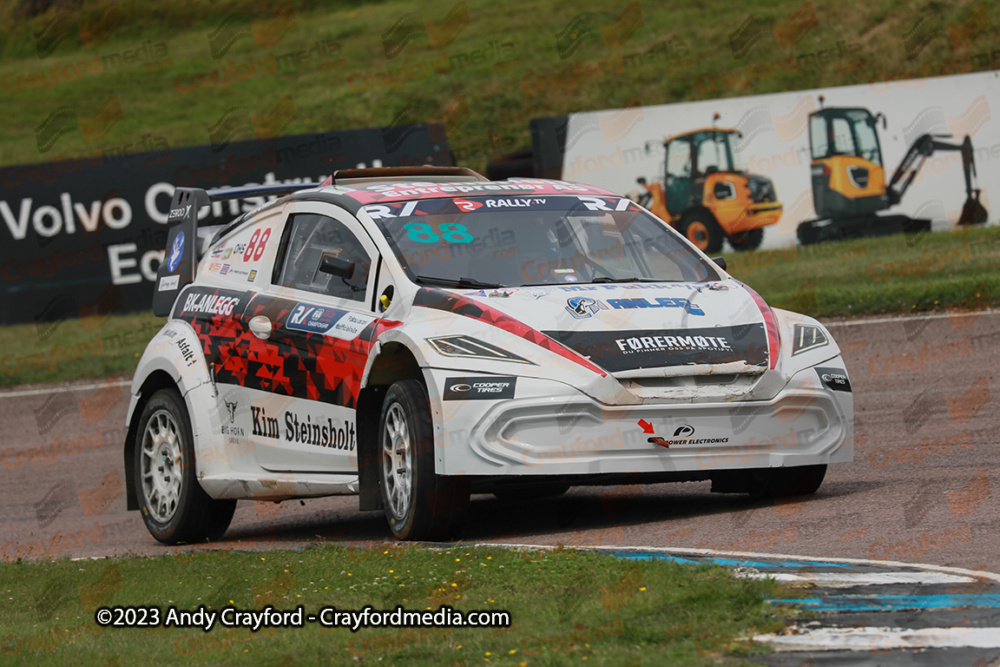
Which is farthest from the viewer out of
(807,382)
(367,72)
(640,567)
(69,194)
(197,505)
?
(367,72)

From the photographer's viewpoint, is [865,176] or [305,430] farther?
[865,176]

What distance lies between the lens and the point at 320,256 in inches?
330

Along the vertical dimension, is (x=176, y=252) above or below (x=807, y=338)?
above

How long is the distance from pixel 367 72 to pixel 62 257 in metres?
18.1

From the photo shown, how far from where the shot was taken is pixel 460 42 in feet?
127

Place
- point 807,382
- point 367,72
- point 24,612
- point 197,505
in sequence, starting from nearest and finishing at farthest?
1. point 24,612
2. point 807,382
3. point 197,505
4. point 367,72

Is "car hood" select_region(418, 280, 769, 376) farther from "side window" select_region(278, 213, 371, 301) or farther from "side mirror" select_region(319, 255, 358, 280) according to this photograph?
"side window" select_region(278, 213, 371, 301)

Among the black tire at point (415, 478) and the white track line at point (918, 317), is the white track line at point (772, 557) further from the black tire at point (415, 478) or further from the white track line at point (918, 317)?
the white track line at point (918, 317)

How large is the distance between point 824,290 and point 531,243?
1072 cm

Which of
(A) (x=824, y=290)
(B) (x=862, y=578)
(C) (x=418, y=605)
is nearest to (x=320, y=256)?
(C) (x=418, y=605)

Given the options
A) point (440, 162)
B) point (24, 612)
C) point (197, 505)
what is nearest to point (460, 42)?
point (440, 162)

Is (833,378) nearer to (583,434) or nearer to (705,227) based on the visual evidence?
(583,434)

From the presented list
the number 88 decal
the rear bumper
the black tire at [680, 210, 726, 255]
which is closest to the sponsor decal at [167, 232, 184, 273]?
the number 88 decal

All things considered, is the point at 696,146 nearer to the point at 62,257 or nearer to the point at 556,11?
the point at 62,257
